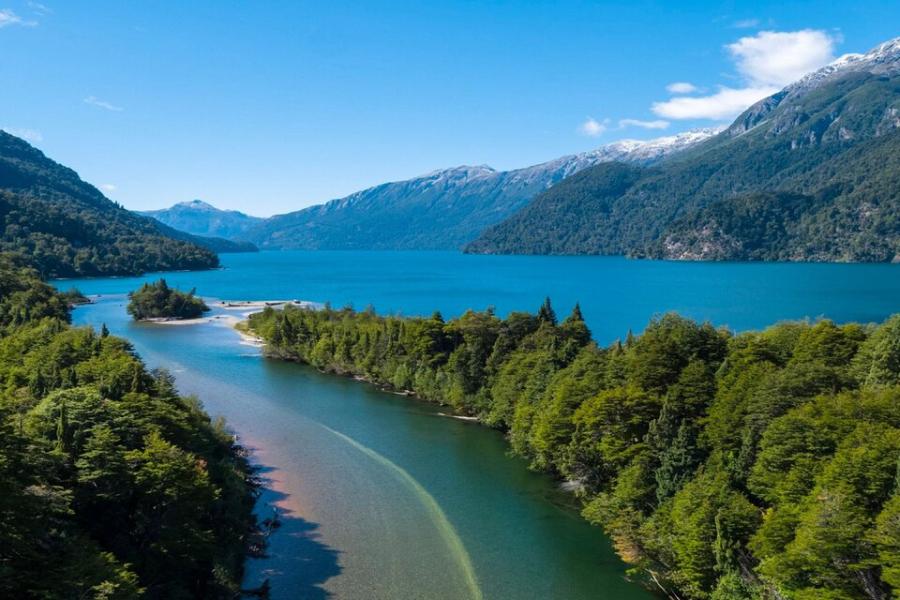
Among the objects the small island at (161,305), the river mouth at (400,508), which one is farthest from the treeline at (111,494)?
the small island at (161,305)

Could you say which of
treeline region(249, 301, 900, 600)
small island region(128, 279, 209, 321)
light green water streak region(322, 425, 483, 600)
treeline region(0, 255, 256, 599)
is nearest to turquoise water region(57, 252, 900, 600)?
light green water streak region(322, 425, 483, 600)

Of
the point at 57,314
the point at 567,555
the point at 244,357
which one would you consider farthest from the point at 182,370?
the point at 567,555

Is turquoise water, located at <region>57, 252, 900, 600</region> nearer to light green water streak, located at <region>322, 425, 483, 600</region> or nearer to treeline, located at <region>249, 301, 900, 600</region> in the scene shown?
light green water streak, located at <region>322, 425, 483, 600</region>

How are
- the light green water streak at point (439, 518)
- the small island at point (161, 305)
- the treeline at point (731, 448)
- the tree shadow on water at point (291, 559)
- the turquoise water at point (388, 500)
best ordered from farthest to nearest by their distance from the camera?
the small island at point (161, 305), the light green water streak at point (439, 518), the turquoise water at point (388, 500), the tree shadow on water at point (291, 559), the treeline at point (731, 448)

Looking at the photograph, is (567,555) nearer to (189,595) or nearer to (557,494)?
(557,494)

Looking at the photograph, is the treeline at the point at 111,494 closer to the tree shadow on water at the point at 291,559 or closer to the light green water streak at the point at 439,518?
the tree shadow on water at the point at 291,559
